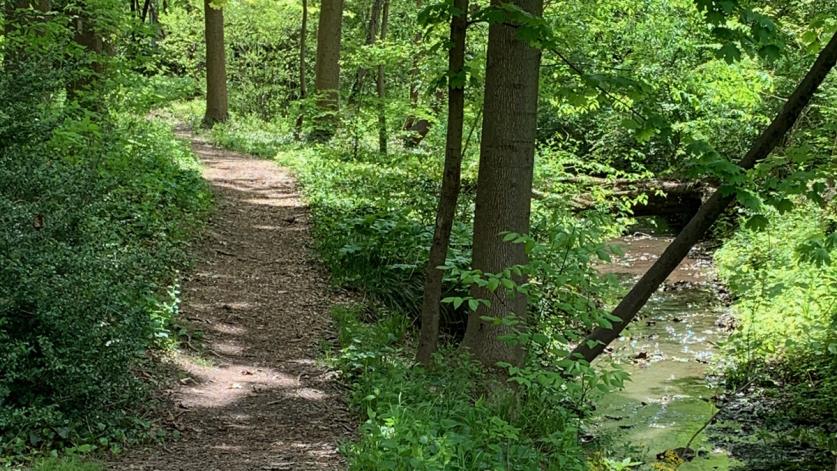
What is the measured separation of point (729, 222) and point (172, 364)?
12.6 m

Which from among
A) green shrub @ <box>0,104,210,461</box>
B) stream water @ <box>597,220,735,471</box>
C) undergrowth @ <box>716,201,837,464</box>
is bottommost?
stream water @ <box>597,220,735,471</box>

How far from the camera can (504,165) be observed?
588cm

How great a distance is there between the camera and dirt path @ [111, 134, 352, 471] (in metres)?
5.11

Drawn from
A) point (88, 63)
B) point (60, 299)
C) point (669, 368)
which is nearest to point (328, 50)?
point (88, 63)

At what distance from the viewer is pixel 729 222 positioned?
1567 cm

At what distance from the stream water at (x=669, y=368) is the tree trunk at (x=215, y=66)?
1291 cm

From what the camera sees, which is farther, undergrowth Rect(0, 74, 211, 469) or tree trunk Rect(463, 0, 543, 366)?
tree trunk Rect(463, 0, 543, 366)

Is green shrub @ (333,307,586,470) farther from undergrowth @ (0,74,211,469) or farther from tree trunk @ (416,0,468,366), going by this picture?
undergrowth @ (0,74,211,469)

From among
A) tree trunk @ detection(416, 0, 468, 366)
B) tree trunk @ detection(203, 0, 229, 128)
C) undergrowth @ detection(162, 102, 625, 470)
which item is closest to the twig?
undergrowth @ detection(162, 102, 625, 470)

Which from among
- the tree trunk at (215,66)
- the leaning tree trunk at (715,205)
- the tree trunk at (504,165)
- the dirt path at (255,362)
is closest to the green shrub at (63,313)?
the dirt path at (255,362)

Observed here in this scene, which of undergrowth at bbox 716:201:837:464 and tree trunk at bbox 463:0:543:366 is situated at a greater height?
tree trunk at bbox 463:0:543:366

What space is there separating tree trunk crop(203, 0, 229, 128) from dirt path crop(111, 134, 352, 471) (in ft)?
34.2

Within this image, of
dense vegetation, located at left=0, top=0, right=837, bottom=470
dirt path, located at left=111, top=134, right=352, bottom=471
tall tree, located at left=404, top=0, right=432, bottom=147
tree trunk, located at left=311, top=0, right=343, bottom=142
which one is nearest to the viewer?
dense vegetation, located at left=0, top=0, right=837, bottom=470

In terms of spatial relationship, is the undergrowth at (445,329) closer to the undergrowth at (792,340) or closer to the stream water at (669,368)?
the stream water at (669,368)
